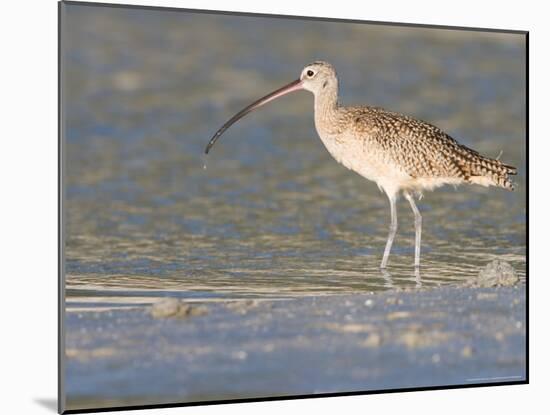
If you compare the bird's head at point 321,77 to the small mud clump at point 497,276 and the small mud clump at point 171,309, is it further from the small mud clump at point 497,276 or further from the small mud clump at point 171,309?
the small mud clump at point 171,309

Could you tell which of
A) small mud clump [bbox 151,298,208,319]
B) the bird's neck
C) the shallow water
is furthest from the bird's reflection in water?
small mud clump [bbox 151,298,208,319]

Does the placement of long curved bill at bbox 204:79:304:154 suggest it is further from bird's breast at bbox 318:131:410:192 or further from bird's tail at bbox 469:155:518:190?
bird's tail at bbox 469:155:518:190

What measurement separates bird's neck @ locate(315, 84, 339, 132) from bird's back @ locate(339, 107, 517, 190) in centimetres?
23

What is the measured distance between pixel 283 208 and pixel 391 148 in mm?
1403

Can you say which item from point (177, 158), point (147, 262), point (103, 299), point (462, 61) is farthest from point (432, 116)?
point (103, 299)

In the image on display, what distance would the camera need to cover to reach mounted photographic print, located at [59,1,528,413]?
862 cm

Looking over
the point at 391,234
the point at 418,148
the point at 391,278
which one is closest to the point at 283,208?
the point at 391,234

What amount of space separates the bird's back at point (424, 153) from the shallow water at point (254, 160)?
0.33 meters

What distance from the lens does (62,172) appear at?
833 cm

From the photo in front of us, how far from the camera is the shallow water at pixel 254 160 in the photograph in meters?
10.0

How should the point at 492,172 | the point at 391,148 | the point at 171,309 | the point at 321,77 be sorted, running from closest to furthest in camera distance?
the point at 171,309 < the point at 492,172 < the point at 391,148 < the point at 321,77

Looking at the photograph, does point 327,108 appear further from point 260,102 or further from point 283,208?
point 283,208

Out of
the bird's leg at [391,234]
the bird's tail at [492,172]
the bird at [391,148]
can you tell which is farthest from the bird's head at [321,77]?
the bird's tail at [492,172]

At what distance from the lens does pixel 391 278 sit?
1009 centimetres
